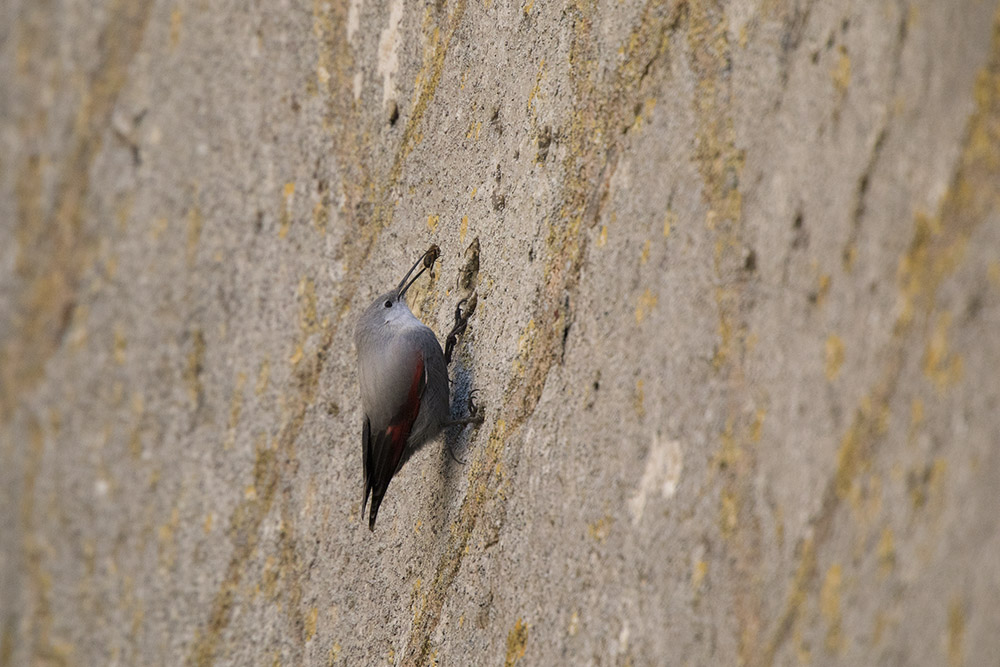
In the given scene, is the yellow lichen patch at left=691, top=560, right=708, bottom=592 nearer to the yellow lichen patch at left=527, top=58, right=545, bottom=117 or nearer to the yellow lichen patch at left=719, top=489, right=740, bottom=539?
the yellow lichen patch at left=719, top=489, right=740, bottom=539

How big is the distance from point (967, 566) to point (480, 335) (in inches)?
59.0

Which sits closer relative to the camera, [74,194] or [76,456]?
[76,456]

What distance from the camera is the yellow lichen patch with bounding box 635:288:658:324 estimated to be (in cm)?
172

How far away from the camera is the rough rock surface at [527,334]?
3.97 ft

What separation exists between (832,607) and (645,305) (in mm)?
653

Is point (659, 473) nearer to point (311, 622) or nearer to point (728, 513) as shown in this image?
point (728, 513)

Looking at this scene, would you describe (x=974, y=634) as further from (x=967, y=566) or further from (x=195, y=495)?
(x=195, y=495)

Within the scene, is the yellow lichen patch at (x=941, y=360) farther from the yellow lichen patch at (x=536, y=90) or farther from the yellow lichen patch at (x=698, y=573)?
the yellow lichen patch at (x=536, y=90)

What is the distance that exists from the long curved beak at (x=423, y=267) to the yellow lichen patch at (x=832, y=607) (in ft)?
5.36

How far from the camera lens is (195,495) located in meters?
3.55

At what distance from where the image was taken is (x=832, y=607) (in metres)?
1.24

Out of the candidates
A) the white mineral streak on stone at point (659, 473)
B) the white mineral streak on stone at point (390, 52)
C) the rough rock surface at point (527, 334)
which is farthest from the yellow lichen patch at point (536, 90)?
the white mineral streak on stone at point (659, 473)

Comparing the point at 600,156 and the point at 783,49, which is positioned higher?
the point at 783,49

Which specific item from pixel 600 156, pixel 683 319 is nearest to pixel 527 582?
pixel 683 319
